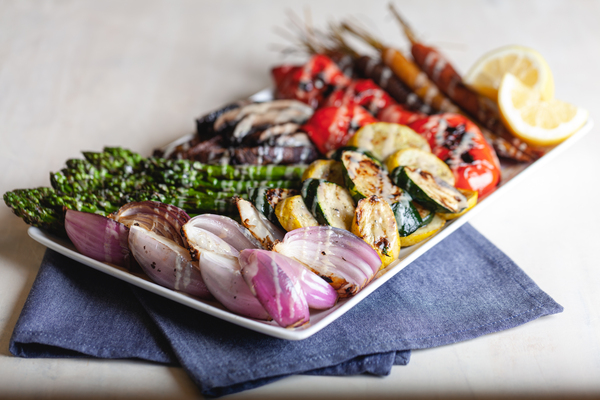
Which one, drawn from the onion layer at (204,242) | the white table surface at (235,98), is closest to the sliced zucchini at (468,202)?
the white table surface at (235,98)

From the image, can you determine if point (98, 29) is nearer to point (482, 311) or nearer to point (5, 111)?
point (5, 111)

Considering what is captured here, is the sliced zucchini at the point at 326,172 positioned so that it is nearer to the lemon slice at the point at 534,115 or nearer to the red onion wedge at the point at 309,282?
the red onion wedge at the point at 309,282

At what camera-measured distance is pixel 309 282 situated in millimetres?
2133

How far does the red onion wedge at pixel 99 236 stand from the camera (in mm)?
2426

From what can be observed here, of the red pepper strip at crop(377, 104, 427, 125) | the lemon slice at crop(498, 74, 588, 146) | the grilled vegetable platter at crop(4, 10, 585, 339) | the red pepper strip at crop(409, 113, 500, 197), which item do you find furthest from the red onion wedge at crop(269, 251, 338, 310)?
the lemon slice at crop(498, 74, 588, 146)

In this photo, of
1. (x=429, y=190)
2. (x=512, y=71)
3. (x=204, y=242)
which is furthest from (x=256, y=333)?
(x=512, y=71)

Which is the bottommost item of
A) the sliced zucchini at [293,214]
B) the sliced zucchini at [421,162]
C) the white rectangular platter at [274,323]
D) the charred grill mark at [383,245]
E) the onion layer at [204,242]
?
the white rectangular platter at [274,323]

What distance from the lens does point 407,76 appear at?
434 centimetres

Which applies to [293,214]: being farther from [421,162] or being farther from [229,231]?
[421,162]

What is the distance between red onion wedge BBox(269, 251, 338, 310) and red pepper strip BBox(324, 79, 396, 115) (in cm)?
222

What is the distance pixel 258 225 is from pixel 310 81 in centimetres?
215

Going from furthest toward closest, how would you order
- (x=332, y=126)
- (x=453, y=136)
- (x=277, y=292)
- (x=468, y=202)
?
(x=332, y=126) → (x=453, y=136) → (x=468, y=202) → (x=277, y=292)

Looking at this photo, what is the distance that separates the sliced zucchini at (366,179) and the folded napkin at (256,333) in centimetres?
45

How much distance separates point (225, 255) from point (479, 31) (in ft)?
15.9
